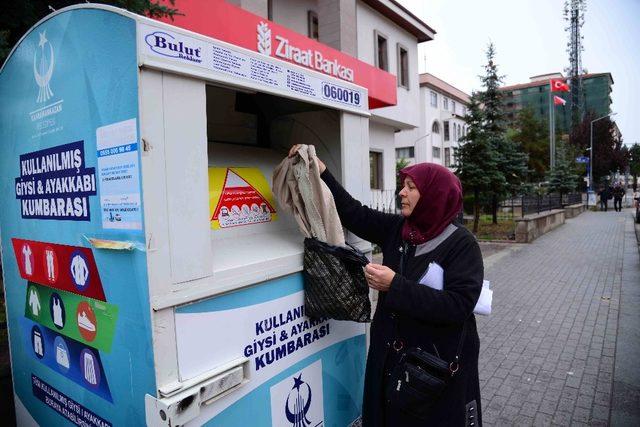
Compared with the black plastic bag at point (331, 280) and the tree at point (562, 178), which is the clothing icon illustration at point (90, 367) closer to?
the black plastic bag at point (331, 280)

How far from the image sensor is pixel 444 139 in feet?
130

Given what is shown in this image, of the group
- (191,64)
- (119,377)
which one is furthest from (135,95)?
(119,377)

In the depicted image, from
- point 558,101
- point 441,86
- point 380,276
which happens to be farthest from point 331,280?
point 441,86

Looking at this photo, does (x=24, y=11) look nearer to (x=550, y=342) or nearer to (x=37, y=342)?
(x=37, y=342)

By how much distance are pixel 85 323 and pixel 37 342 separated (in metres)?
0.59

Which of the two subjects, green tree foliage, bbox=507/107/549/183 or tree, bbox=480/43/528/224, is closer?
tree, bbox=480/43/528/224

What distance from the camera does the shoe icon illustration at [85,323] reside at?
1.71m

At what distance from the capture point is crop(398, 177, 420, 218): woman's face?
78.9 inches

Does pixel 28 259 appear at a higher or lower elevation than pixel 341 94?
lower

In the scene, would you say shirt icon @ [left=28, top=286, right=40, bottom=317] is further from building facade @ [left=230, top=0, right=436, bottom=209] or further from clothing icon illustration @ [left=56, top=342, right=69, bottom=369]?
building facade @ [left=230, top=0, right=436, bottom=209]

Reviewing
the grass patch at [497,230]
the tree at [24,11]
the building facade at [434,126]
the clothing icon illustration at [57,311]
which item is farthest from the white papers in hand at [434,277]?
the building facade at [434,126]

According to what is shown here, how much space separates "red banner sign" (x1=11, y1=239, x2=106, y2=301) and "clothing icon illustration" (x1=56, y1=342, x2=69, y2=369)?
279 mm

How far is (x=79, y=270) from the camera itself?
5.66ft

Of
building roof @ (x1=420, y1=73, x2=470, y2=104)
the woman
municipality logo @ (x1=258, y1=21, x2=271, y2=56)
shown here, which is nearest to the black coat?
the woman
